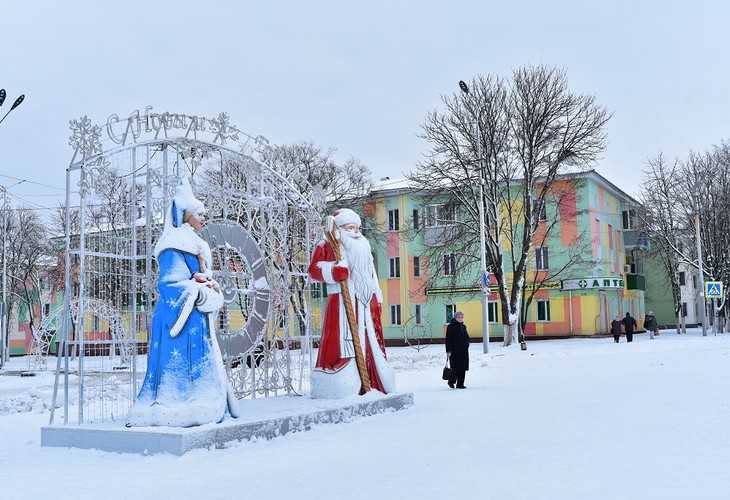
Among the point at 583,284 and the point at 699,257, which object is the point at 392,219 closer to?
the point at 583,284

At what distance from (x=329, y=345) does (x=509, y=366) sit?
10125 mm

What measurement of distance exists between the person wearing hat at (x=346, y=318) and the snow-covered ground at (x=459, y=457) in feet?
2.26

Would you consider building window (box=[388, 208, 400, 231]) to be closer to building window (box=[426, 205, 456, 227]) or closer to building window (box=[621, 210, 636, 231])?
building window (box=[426, 205, 456, 227])

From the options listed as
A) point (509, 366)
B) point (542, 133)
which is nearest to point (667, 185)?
point (542, 133)

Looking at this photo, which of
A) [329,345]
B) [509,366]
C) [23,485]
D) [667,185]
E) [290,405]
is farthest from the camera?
[667,185]

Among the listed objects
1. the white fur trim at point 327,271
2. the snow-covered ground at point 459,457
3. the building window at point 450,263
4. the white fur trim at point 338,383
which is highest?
the building window at point 450,263

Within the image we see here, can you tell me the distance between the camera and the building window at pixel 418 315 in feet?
140

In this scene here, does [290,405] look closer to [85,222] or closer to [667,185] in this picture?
[85,222]

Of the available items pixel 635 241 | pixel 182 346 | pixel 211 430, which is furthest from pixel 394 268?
pixel 211 430

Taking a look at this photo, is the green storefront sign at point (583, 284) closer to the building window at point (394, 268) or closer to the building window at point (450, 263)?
the building window at point (450, 263)

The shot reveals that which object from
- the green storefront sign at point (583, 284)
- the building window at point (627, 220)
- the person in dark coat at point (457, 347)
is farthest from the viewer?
the building window at point (627, 220)

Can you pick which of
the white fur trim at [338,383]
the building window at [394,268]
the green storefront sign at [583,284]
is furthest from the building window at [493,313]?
the white fur trim at [338,383]

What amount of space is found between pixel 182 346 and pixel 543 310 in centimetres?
3324

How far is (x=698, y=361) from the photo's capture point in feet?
62.1
